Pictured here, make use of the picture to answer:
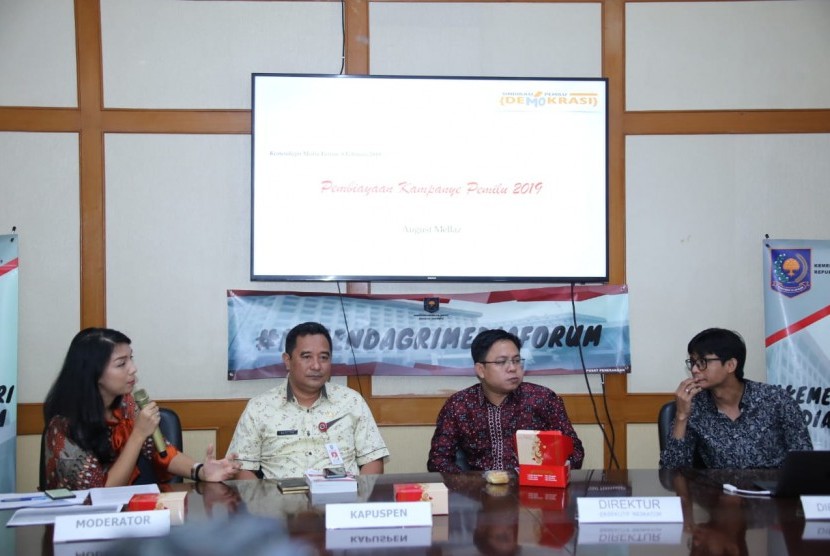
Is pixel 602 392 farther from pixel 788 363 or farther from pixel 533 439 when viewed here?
pixel 533 439

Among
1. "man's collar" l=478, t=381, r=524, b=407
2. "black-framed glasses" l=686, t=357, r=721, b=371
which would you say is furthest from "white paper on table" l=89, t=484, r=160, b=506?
"black-framed glasses" l=686, t=357, r=721, b=371

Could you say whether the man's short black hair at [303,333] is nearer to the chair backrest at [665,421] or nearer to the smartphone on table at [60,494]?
the smartphone on table at [60,494]

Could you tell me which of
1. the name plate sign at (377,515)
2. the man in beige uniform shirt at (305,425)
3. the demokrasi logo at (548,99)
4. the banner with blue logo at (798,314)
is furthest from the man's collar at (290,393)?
the banner with blue logo at (798,314)

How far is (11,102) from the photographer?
4137 millimetres

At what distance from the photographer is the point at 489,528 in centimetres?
215

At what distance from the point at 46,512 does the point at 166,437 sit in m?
0.84

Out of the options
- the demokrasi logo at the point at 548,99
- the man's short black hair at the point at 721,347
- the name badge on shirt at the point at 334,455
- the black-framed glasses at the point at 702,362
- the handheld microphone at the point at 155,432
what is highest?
the demokrasi logo at the point at 548,99

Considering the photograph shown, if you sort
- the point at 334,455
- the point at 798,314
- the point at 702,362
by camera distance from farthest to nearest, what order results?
the point at 798,314 < the point at 702,362 < the point at 334,455

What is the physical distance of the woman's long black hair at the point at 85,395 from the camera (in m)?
2.83

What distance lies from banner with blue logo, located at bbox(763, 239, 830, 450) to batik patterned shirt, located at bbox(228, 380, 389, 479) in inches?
83.9

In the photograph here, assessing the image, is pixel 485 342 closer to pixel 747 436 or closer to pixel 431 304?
pixel 431 304

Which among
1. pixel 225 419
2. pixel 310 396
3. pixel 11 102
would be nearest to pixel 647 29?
pixel 310 396

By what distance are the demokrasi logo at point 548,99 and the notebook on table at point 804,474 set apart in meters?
2.24

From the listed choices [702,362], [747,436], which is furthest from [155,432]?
[747,436]
